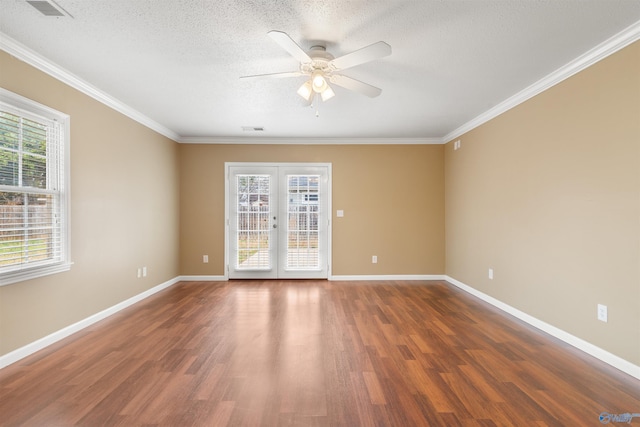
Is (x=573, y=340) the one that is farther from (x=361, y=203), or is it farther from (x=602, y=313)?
(x=361, y=203)

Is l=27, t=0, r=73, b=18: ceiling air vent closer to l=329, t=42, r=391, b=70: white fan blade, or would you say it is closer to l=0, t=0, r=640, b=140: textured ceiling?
l=0, t=0, r=640, b=140: textured ceiling

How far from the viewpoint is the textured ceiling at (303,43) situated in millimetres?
1986

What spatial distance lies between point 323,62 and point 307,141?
2.94 metres

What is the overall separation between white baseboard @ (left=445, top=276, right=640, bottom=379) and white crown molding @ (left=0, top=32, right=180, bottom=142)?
5.23 m

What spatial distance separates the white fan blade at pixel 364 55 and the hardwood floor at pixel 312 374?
228 cm

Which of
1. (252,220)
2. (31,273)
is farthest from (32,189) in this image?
(252,220)

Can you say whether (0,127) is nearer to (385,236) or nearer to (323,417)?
(323,417)

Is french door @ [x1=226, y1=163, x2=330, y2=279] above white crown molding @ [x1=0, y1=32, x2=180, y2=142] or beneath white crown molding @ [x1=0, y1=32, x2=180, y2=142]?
beneath

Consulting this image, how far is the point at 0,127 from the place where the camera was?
7.59 ft

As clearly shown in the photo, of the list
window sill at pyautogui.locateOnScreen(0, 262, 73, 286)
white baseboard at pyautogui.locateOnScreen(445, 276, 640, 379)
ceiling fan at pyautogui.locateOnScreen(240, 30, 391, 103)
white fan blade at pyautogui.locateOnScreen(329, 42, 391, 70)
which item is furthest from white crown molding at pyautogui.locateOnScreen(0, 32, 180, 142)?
white baseboard at pyautogui.locateOnScreen(445, 276, 640, 379)

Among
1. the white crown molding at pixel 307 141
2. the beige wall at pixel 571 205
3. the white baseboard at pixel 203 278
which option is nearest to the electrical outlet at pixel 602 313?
the beige wall at pixel 571 205

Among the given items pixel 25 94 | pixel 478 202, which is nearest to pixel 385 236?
pixel 478 202

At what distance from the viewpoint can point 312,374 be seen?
222cm

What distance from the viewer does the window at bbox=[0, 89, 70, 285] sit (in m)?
2.37
